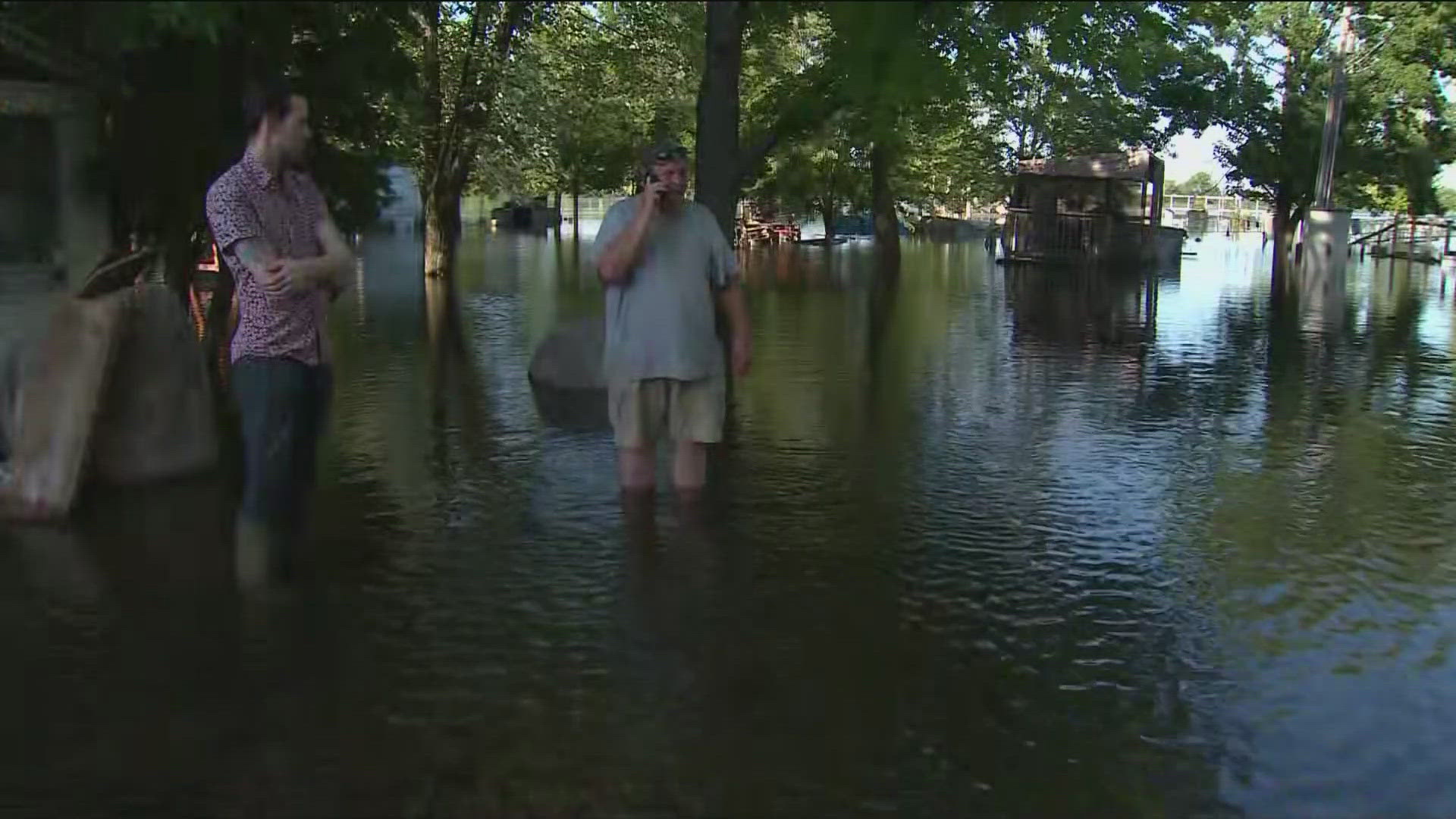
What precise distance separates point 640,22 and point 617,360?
1584 cm

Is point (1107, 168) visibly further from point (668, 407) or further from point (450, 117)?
point (668, 407)

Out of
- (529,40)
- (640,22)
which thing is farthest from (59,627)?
(529,40)

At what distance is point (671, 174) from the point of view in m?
5.50


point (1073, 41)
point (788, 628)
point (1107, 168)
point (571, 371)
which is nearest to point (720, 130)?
point (571, 371)

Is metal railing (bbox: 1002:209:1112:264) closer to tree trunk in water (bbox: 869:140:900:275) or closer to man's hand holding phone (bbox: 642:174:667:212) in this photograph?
tree trunk in water (bbox: 869:140:900:275)

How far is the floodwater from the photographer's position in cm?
345

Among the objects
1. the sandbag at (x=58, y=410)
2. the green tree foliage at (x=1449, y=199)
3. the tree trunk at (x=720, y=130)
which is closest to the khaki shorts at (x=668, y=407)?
the sandbag at (x=58, y=410)

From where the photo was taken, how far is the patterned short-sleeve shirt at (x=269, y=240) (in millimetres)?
4559

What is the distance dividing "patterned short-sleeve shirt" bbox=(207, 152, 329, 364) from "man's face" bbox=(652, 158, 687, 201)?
1.38m

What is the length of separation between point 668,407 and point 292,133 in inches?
80.4

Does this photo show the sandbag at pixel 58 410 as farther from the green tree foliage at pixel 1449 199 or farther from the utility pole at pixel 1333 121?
the green tree foliage at pixel 1449 199

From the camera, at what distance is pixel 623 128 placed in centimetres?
3481

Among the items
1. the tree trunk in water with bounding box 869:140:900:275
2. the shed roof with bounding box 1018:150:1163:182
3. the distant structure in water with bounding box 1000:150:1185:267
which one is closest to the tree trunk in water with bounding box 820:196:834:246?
the tree trunk in water with bounding box 869:140:900:275

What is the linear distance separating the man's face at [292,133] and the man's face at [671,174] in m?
1.44
